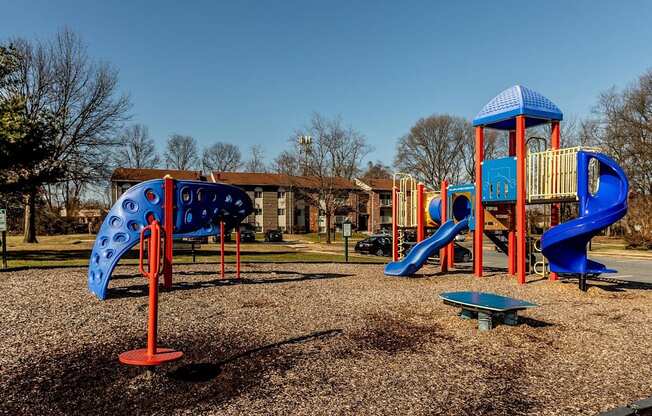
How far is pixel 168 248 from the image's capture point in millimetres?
11461

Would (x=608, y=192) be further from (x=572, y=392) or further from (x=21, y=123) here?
(x=21, y=123)

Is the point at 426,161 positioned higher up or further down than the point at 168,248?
higher up

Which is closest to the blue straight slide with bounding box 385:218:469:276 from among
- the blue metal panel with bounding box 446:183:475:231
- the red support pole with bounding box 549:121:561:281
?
the blue metal panel with bounding box 446:183:475:231

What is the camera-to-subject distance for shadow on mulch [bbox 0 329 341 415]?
4578 mm

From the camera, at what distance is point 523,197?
42.7 ft

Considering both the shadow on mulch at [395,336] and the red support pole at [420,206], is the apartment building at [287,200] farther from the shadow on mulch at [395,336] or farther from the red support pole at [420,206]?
the shadow on mulch at [395,336]

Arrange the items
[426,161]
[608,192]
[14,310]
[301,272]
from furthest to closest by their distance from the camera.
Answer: [426,161], [301,272], [608,192], [14,310]

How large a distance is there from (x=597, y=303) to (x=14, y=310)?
39.5ft

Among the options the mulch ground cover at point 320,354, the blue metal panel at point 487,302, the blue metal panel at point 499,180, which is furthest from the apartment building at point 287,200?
the blue metal panel at point 487,302

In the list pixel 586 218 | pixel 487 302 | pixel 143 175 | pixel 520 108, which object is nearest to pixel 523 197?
pixel 586 218

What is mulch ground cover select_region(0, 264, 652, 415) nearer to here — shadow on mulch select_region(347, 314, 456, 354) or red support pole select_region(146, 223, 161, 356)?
shadow on mulch select_region(347, 314, 456, 354)

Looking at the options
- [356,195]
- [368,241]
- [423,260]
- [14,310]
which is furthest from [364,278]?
[356,195]

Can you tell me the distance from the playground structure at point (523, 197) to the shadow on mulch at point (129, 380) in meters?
8.23

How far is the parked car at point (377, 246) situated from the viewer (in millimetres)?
26719
